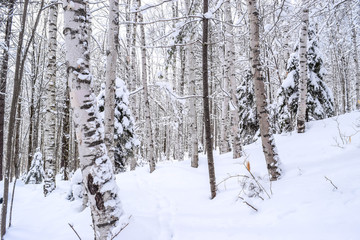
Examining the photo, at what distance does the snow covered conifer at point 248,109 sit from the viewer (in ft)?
35.4

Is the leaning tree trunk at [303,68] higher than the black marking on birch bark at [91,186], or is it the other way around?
the leaning tree trunk at [303,68]

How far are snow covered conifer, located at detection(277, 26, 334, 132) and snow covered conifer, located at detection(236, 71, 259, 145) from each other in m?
2.40

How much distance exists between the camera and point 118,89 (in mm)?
7605

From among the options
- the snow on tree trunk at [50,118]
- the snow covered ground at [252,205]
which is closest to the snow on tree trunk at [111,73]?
the snow covered ground at [252,205]

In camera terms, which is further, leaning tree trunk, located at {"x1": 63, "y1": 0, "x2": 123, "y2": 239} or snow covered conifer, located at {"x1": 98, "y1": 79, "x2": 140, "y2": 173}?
snow covered conifer, located at {"x1": 98, "y1": 79, "x2": 140, "y2": 173}

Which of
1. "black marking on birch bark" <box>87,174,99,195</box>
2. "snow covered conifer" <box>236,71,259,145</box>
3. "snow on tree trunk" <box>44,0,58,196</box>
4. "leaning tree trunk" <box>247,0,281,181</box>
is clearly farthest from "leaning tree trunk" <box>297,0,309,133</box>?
"snow on tree trunk" <box>44,0,58,196</box>

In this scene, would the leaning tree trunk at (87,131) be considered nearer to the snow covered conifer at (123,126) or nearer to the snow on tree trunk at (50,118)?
the snow covered conifer at (123,126)

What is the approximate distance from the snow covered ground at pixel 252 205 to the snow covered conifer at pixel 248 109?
544 cm

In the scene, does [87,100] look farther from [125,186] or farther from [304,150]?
[304,150]

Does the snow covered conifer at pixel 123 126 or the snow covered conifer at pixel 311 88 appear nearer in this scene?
the snow covered conifer at pixel 123 126

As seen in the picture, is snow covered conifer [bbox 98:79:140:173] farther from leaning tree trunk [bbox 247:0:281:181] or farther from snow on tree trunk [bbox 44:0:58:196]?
leaning tree trunk [bbox 247:0:281:181]

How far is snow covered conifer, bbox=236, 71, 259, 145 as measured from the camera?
1079 centimetres

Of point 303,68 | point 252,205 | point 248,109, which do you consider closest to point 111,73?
point 252,205

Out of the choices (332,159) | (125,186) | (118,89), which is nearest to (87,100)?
(125,186)
